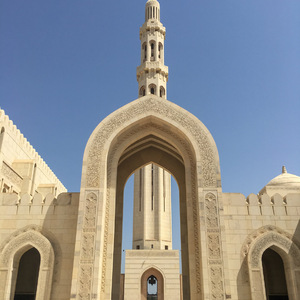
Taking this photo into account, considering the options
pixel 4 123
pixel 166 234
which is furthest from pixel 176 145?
pixel 166 234

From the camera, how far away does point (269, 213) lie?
1202 centimetres

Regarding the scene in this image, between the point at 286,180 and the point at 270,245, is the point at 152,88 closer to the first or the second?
the point at 286,180

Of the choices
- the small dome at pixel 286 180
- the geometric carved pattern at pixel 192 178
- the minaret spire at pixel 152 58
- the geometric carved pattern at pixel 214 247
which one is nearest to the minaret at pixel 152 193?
the minaret spire at pixel 152 58

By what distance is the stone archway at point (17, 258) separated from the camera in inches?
431

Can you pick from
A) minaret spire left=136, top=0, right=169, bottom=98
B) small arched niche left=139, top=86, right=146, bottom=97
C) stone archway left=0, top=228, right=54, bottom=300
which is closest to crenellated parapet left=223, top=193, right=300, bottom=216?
stone archway left=0, top=228, right=54, bottom=300

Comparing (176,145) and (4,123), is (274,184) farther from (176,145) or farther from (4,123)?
(4,123)

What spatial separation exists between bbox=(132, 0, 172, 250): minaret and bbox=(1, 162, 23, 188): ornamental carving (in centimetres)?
1285

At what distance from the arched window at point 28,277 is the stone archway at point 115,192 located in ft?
11.8

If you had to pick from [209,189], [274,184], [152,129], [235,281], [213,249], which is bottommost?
[235,281]

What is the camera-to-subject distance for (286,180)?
16.0 meters

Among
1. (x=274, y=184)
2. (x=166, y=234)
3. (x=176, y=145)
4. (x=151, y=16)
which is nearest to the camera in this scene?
(x=176, y=145)

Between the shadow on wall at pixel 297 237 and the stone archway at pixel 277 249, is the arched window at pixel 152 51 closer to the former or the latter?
the stone archway at pixel 277 249

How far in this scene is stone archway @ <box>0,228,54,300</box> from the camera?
11.0 meters

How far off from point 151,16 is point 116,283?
955 inches
